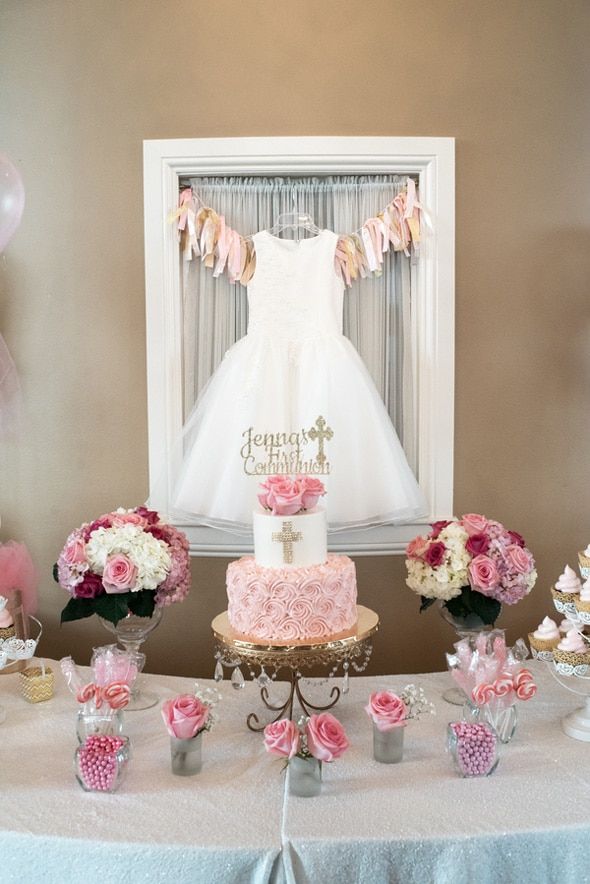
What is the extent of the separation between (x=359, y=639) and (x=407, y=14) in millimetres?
2072

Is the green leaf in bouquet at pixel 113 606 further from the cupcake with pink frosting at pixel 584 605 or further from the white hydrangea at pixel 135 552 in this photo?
the cupcake with pink frosting at pixel 584 605

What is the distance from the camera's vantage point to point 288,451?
2.37 m

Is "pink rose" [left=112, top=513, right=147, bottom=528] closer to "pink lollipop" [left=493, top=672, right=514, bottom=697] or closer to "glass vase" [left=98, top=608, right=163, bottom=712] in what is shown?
"glass vase" [left=98, top=608, right=163, bottom=712]

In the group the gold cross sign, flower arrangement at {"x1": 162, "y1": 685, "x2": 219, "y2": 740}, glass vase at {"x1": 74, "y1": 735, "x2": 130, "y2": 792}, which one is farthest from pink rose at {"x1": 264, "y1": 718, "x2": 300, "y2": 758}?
the gold cross sign

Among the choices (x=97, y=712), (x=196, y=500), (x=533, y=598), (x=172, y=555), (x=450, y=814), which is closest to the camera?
(x=450, y=814)

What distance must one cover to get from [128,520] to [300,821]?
94cm

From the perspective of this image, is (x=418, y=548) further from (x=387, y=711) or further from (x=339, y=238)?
(x=339, y=238)

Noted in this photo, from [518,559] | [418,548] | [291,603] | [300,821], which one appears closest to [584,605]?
[518,559]

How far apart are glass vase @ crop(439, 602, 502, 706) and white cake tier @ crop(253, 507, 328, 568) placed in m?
0.50

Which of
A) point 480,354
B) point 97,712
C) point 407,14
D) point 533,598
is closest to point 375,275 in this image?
point 480,354

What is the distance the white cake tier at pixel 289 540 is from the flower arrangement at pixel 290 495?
0.02m

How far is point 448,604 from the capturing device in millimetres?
2074

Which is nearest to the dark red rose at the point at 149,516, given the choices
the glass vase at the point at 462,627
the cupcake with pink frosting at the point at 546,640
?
the glass vase at the point at 462,627

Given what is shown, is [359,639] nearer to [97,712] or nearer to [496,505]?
[97,712]
